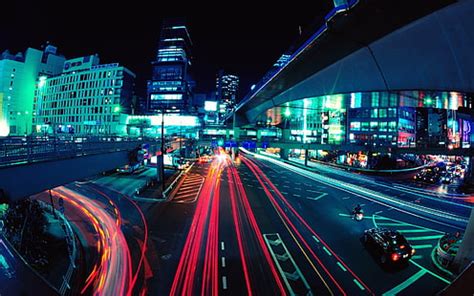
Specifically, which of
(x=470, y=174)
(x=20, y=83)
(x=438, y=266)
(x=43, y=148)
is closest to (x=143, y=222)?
(x=43, y=148)

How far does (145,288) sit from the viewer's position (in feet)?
34.7

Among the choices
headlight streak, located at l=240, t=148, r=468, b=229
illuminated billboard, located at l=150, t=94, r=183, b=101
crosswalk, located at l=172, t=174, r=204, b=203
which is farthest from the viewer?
illuminated billboard, located at l=150, t=94, r=183, b=101

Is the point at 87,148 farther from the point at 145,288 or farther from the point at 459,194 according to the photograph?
the point at 459,194

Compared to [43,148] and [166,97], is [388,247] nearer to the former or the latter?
[43,148]

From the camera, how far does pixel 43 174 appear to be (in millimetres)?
9766

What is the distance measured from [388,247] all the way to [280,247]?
6225 mm

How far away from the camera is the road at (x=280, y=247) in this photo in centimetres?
1092

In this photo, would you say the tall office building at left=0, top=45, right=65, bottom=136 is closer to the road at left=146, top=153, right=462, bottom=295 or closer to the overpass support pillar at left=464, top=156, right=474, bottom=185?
the road at left=146, top=153, right=462, bottom=295

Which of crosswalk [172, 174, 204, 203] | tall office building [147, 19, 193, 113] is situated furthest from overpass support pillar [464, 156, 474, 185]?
tall office building [147, 19, 193, 113]

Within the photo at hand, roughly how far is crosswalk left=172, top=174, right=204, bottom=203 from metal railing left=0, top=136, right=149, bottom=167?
31.3ft

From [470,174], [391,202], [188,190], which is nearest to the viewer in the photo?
[391,202]

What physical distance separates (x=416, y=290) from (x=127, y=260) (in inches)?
597

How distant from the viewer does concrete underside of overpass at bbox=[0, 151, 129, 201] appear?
8.24 m

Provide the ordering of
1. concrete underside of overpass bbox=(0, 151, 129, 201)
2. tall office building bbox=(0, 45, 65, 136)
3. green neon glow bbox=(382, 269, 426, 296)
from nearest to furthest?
concrete underside of overpass bbox=(0, 151, 129, 201) → green neon glow bbox=(382, 269, 426, 296) → tall office building bbox=(0, 45, 65, 136)
